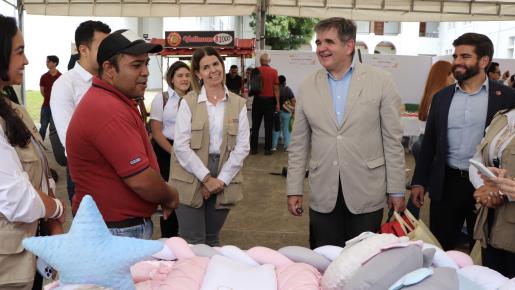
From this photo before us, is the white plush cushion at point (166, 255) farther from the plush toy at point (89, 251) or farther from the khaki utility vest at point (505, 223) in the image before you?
the khaki utility vest at point (505, 223)

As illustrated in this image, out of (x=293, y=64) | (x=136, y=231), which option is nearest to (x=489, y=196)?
(x=136, y=231)

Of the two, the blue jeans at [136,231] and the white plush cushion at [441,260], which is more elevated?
the white plush cushion at [441,260]

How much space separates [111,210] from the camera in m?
1.90

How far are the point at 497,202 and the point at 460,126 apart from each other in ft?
2.80

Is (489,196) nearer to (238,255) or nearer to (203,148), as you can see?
(238,255)

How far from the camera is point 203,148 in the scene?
3092mm

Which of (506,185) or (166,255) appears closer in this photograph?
(166,255)

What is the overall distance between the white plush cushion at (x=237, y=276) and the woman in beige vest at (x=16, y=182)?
0.70m

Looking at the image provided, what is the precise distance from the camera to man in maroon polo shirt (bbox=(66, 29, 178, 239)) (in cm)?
176

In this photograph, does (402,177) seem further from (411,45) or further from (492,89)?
(411,45)

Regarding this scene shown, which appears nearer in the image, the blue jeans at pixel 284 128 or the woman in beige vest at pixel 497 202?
the woman in beige vest at pixel 497 202

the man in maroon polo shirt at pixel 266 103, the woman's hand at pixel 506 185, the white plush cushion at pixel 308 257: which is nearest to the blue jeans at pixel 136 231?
the white plush cushion at pixel 308 257

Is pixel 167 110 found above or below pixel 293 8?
below

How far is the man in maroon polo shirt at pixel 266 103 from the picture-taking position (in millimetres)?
9367
